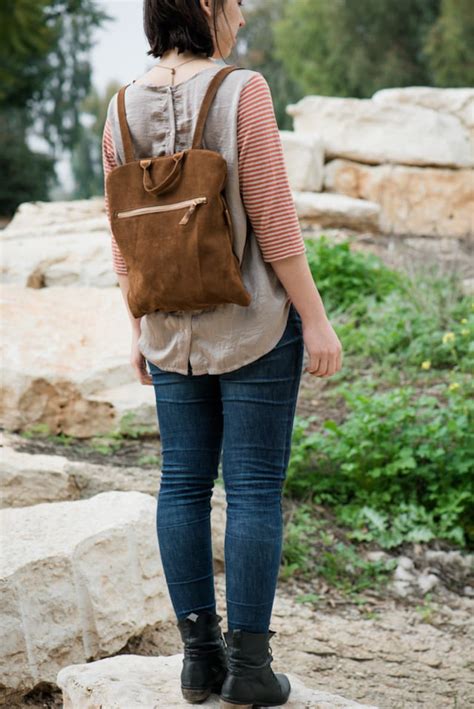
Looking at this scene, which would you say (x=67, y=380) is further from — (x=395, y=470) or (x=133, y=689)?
(x=133, y=689)

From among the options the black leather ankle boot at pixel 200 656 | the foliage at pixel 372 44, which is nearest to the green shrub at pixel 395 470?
the black leather ankle boot at pixel 200 656

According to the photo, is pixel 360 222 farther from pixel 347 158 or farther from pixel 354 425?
pixel 354 425

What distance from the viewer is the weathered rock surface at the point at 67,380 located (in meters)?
4.66

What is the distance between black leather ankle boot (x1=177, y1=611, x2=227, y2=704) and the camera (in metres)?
2.08

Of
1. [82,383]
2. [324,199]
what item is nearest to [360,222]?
[324,199]

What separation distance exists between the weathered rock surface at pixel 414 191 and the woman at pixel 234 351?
8.34 metres

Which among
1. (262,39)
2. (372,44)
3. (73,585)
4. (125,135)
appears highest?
(125,135)

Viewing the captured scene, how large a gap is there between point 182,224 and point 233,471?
0.53m

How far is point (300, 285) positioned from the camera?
1942mm

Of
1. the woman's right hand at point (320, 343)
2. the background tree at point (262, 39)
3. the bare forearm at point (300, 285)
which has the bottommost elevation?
the background tree at point (262, 39)

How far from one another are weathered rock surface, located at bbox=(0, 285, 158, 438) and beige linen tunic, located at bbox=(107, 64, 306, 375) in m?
2.72

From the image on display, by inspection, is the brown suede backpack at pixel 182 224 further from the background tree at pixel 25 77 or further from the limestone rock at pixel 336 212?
the background tree at pixel 25 77

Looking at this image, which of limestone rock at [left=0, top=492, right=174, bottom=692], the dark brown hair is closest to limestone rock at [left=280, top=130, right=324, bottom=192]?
limestone rock at [left=0, top=492, right=174, bottom=692]

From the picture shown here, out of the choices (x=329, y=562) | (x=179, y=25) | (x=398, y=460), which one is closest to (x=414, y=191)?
(x=398, y=460)
